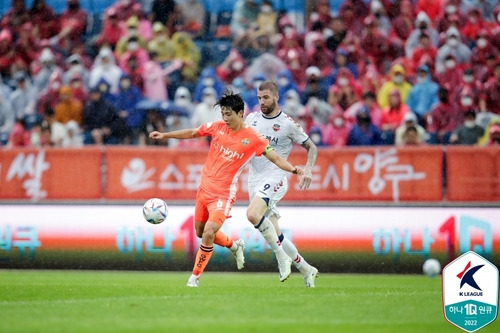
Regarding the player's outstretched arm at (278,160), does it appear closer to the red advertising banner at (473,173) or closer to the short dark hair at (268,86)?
the short dark hair at (268,86)

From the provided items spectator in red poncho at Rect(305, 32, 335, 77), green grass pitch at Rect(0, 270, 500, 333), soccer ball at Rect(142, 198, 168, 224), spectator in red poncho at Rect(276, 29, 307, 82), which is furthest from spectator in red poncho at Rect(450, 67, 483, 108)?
soccer ball at Rect(142, 198, 168, 224)

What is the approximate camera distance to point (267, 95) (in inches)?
550

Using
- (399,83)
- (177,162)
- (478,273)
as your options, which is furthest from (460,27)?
(478,273)

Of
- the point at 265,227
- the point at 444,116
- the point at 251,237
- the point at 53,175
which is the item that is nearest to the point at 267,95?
the point at 265,227

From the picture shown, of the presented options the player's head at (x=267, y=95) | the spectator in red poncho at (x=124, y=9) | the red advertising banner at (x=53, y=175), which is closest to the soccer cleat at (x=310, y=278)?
the player's head at (x=267, y=95)

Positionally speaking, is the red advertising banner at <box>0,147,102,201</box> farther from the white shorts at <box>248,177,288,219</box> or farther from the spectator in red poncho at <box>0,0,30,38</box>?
the spectator in red poncho at <box>0,0,30,38</box>

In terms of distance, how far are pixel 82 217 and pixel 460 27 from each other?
32.7ft

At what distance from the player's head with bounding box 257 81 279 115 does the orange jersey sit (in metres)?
0.55

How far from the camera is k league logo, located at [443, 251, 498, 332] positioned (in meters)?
11.2

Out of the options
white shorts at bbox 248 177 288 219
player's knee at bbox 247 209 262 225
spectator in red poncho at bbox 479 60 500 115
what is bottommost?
player's knee at bbox 247 209 262 225

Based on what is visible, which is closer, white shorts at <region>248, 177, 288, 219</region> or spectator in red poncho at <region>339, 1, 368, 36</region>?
white shorts at <region>248, 177, 288, 219</region>

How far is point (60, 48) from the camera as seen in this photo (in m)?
25.0

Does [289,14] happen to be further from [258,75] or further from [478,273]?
Result: [478,273]

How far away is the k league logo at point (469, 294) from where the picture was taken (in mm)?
11234
